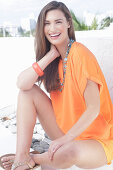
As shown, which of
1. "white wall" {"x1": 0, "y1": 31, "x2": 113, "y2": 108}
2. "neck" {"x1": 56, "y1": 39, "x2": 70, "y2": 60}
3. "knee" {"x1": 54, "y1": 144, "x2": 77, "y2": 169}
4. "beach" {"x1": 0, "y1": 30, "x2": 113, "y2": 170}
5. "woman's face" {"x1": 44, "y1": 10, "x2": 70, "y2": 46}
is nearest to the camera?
"knee" {"x1": 54, "y1": 144, "x2": 77, "y2": 169}

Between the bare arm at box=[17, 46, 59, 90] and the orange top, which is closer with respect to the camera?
the orange top

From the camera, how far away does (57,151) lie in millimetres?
1220

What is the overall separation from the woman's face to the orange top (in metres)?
0.09

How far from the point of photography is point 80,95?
137 centimetres

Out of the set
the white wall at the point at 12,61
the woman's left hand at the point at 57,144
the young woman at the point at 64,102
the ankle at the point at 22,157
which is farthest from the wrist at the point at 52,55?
the white wall at the point at 12,61

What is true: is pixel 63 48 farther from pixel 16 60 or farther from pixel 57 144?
pixel 16 60

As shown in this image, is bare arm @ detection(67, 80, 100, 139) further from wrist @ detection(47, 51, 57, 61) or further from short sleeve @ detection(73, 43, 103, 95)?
wrist @ detection(47, 51, 57, 61)

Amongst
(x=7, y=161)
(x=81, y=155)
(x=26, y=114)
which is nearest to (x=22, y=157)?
(x=7, y=161)

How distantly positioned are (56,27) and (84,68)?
28 centimetres

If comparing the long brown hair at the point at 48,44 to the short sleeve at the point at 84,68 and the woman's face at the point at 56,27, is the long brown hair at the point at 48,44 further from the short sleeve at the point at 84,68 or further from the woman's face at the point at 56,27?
the short sleeve at the point at 84,68

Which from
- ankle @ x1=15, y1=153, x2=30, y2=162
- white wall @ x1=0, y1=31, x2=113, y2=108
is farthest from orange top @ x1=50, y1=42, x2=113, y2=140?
white wall @ x1=0, y1=31, x2=113, y2=108

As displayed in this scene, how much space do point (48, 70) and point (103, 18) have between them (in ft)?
35.2

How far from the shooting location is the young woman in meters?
1.24

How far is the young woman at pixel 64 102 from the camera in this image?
124 cm
